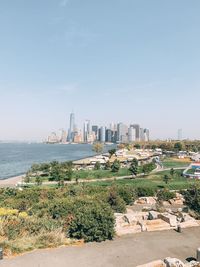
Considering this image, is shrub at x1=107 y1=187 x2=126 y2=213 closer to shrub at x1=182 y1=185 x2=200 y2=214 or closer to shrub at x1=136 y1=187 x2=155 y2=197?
shrub at x1=182 y1=185 x2=200 y2=214

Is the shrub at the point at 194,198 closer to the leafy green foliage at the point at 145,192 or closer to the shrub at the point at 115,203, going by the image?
the shrub at the point at 115,203

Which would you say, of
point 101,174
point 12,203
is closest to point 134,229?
point 12,203

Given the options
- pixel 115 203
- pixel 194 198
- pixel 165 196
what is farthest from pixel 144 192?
pixel 194 198

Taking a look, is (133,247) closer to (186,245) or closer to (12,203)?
(186,245)

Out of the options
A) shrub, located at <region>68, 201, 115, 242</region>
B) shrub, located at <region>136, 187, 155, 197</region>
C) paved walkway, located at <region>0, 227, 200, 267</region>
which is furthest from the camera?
shrub, located at <region>136, 187, 155, 197</region>

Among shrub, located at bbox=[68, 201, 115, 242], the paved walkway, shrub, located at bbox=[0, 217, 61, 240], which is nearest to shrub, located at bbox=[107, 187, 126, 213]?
the paved walkway

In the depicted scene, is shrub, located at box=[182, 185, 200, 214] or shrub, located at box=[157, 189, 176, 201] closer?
Answer: shrub, located at box=[182, 185, 200, 214]

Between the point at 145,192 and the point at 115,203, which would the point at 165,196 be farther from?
the point at 115,203
